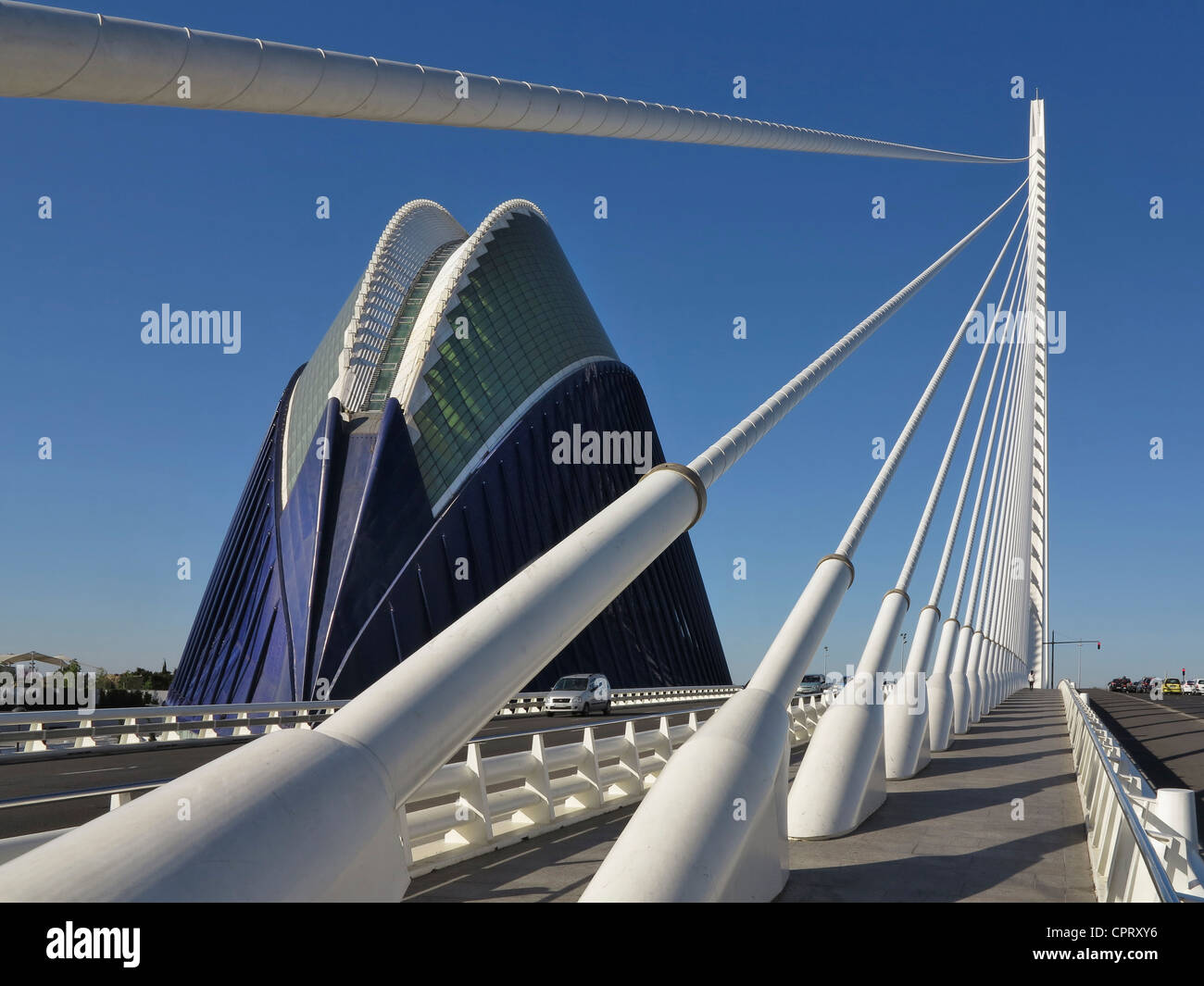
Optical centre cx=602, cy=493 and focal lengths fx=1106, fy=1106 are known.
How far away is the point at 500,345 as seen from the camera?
53.7 meters

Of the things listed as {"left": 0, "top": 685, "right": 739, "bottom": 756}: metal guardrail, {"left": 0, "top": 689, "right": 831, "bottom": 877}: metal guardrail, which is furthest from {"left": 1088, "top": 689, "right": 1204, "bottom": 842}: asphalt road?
{"left": 0, "top": 685, "right": 739, "bottom": 756}: metal guardrail

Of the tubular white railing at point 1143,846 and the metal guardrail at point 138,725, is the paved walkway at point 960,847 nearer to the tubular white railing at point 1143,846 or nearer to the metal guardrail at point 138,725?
the tubular white railing at point 1143,846

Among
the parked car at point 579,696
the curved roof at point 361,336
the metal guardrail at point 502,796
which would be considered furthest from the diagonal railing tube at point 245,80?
the curved roof at point 361,336

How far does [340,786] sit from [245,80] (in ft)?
9.61

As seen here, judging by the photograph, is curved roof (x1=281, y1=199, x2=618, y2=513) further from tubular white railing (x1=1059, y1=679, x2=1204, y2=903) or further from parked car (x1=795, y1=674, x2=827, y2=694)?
tubular white railing (x1=1059, y1=679, x2=1204, y2=903)

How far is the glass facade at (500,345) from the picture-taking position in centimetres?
4975

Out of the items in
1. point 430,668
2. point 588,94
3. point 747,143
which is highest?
point 747,143

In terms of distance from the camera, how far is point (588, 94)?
716 cm

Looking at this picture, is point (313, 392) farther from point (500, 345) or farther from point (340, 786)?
point (340, 786)

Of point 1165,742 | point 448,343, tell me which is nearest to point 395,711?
point 1165,742

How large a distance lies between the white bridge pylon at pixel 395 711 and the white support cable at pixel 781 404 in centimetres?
4

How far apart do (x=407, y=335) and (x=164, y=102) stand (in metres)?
50.4
